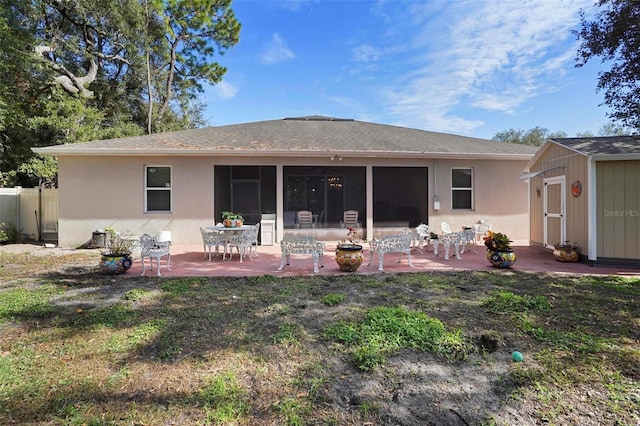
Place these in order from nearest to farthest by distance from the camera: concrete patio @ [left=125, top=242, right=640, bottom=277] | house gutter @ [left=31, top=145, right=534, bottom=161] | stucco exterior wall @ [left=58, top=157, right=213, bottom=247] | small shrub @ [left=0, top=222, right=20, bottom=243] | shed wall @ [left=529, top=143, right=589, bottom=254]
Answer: concrete patio @ [left=125, top=242, right=640, bottom=277] → shed wall @ [left=529, top=143, right=589, bottom=254] → house gutter @ [left=31, top=145, right=534, bottom=161] → stucco exterior wall @ [left=58, top=157, right=213, bottom=247] → small shrub @ [left=0, top=222, right=20, bottom=243]

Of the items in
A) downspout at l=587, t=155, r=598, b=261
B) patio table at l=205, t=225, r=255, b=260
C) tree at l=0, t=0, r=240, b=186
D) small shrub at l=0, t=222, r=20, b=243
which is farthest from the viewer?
tree at l=0, t=0, r=240, b=186

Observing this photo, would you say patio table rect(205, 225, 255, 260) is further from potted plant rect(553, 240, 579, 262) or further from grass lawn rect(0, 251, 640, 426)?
potted plant rect(553, 240, 579, 262)

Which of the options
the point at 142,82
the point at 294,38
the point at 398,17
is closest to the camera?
the point at 398,17

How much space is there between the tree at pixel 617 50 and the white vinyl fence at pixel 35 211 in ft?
55.2

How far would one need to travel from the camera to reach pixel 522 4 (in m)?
9.37

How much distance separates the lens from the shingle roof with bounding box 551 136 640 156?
7.30m

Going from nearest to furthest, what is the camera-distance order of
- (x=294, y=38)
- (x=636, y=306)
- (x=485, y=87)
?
(x=636, y=306)
(x=294, y=38)
(x=485, y=87)

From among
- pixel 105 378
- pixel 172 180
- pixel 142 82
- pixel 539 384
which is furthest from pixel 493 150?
pixel 142 82

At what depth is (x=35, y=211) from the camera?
11430 mm

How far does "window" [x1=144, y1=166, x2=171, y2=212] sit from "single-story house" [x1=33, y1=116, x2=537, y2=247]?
0.11 feet

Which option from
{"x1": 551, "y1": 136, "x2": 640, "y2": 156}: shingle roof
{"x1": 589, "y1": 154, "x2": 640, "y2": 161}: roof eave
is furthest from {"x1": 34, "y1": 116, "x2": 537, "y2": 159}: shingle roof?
{"x1": 589, "y1": 154, "x2": 640, "y2": 161}: roof eave

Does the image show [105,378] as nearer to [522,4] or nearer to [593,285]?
[593,285]

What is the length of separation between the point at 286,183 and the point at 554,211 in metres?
8.18

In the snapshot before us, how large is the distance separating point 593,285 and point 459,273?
7.29 feet
